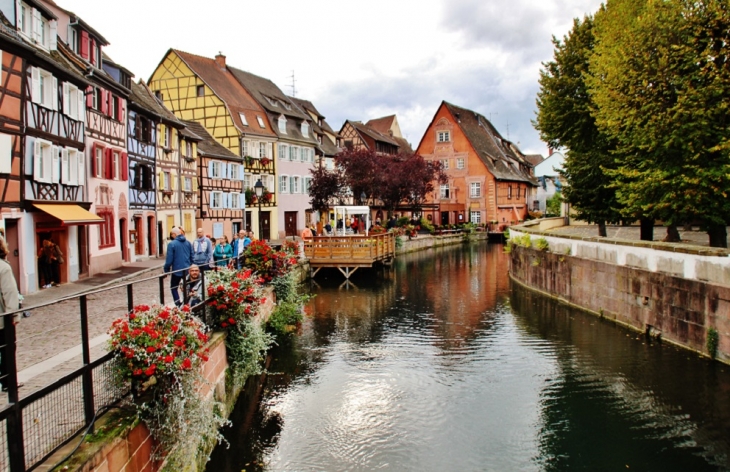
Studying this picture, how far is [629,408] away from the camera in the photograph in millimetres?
11188

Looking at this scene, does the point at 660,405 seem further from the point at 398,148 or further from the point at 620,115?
the point at 398,148

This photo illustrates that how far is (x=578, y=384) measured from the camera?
501 inches

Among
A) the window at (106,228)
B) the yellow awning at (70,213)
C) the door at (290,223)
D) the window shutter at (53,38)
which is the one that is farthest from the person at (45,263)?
the door at (290,223)

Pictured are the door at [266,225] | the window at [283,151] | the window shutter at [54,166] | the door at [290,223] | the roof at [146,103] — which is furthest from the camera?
the door at [290,223]

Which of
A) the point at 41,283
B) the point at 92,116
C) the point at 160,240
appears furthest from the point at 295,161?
the point at 41,283

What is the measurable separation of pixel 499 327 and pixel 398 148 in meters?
63.8

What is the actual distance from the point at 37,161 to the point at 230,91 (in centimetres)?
3041

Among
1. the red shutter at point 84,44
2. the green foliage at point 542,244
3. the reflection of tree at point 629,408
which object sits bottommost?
the reflection of tree at point 629,408

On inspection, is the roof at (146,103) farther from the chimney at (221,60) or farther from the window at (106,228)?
the chimney at (221,60)

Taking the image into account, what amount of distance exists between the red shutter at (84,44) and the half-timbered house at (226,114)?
19.1 metres

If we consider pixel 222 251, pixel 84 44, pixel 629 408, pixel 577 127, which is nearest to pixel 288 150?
pixel 84 44

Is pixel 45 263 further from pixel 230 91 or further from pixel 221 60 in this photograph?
pixel 221 60

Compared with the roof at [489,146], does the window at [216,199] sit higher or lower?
lower

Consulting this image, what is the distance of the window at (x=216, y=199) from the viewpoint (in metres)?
40.3
